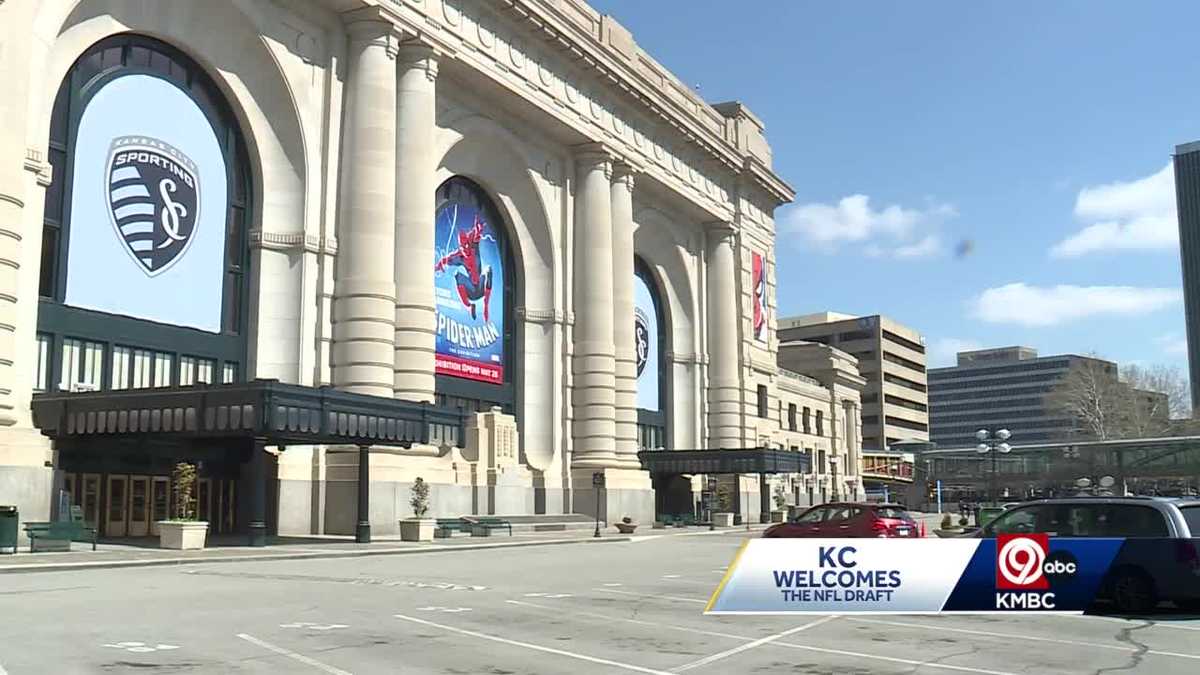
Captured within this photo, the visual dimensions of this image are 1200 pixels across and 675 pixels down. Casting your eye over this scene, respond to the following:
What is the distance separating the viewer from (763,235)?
79.8m

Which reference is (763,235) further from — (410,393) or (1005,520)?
(1005,520)

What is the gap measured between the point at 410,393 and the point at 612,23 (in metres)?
27.4

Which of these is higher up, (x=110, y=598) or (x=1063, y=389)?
(x=1063, y=389)

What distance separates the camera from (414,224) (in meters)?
43.5

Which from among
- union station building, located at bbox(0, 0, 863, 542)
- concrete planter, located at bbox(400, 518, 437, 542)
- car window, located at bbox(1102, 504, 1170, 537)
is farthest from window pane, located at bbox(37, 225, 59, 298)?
car window, located at bbox(1102, 504, 1170, 537)

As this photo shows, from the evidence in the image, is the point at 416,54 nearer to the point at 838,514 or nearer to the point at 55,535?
the point at 55,535

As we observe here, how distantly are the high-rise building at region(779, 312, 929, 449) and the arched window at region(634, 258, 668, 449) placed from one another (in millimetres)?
84067

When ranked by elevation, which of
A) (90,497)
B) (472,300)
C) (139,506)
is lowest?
(139,506)

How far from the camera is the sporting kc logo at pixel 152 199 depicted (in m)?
36.3

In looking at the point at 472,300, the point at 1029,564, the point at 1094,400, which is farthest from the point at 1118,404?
the point at 1029,564

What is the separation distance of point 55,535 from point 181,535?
2956 millimetres

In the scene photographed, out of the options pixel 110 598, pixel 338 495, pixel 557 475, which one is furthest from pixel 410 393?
pixel 110 598

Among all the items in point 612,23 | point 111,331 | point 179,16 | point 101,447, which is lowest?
point 101,447

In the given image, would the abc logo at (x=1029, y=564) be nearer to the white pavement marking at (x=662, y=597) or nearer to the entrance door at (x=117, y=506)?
the white pavement marking at (x=662, y=597)
